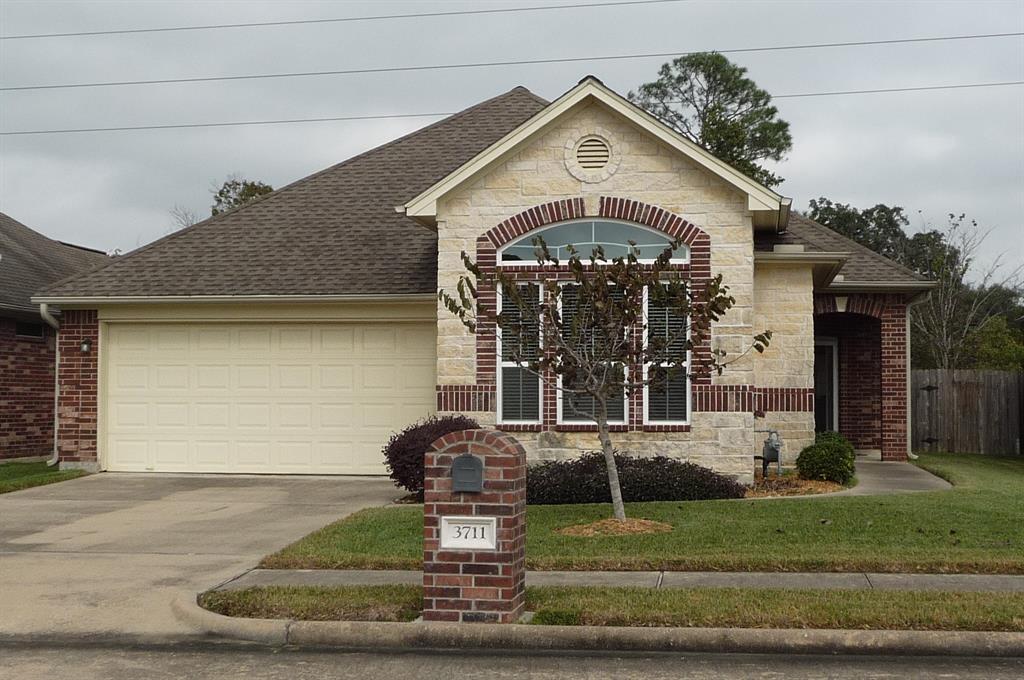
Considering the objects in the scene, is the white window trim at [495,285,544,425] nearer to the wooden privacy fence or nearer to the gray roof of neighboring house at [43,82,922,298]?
the gray roof of neighboring house at [43,82,922,298]

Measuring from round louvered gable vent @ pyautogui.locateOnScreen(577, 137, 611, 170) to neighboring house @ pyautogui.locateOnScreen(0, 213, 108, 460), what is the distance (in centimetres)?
1023

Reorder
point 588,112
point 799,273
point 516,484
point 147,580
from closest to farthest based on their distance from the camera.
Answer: point 516,484, point 147,580, point 588,112, point 799,273

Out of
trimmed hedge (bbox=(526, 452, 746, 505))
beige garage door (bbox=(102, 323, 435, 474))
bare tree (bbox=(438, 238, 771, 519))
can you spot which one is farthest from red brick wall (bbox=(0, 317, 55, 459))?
bare tree (bbox=(438, 238, 771, 519))

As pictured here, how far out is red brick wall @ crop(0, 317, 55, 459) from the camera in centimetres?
2053

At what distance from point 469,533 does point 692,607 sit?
1.65 meters

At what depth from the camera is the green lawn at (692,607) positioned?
25.2 feet

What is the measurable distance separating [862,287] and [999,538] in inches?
382

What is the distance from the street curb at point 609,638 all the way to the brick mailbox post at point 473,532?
0.56 ft

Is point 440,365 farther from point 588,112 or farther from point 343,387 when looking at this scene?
point 588,112

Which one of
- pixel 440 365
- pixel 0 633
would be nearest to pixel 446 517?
pixel 0 633

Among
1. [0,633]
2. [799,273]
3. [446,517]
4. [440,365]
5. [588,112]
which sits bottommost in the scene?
[0,633]

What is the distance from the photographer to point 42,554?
11.2m

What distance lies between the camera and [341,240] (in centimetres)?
1842

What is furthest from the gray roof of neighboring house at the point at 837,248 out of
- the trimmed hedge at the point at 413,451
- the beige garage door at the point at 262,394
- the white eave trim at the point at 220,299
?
the trimmed hedge at the point at 413,451
